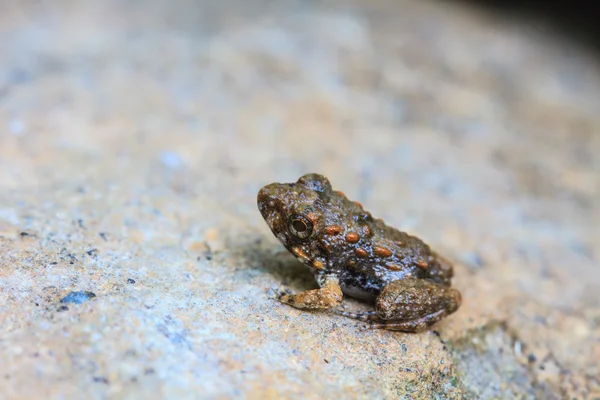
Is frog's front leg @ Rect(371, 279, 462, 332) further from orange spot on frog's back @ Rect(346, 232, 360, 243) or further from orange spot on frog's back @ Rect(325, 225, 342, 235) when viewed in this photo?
orange spot on frog's back @ Rect(325, 225, 342, 235)

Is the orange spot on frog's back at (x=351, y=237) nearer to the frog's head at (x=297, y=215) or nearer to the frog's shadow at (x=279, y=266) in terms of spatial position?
the frog's head at (x=297, y=215)

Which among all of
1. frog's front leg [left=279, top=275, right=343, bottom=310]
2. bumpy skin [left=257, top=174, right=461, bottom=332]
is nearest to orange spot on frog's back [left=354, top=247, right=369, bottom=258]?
bumpy skin [left=257, top=174, right=461, bottom=332]

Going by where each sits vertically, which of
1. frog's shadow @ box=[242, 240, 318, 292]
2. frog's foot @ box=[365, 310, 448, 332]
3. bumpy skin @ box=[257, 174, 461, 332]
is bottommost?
frog's shadow @ box=[242, 240, 318, 292]

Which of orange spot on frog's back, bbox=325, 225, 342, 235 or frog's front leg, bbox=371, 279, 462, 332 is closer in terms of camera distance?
frog's front leg, bbox=371, 279, 462, 332

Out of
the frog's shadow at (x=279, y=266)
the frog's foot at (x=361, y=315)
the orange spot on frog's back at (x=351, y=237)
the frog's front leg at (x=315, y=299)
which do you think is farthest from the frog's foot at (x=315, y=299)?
the orange spot on frog's back at (x=351, y=237)

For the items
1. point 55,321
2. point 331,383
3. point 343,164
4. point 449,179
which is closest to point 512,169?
point 449,179

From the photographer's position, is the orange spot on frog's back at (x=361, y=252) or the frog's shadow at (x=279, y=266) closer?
the orange spot on frog's back at (x=361, y=252)

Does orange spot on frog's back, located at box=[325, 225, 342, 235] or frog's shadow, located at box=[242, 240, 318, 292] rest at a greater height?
orange spot on frog's back, located at box=[325, 225, 342, 235]

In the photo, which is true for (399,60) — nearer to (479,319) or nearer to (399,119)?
(399,119)
